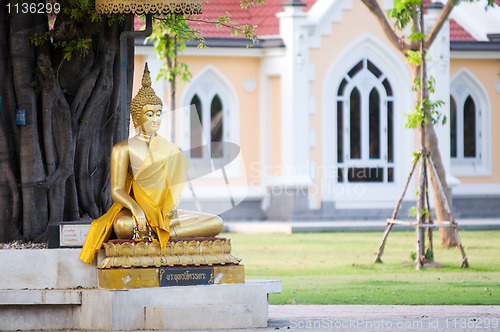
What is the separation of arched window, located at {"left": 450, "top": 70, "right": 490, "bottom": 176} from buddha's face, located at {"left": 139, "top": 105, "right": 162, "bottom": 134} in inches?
803

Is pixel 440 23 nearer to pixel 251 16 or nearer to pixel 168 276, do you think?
pixel 168 276

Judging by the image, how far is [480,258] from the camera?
18359 millimetres

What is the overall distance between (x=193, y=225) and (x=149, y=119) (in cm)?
110

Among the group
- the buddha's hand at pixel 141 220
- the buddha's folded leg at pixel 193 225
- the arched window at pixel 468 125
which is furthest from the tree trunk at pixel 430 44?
the arched window at pixel 468 125

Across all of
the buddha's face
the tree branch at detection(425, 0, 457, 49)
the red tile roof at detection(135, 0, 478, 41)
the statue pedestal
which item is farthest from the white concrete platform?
the red tile roof at detection(135, 0, 478, 41)

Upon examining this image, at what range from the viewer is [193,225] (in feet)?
33.1

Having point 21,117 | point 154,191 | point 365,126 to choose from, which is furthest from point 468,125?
point 154,191

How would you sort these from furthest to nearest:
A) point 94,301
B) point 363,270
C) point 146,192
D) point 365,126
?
1. point 365,126
2. point 363,270
3. point 146,192
4. point 94,301

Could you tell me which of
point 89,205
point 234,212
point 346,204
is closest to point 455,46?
point 346,204

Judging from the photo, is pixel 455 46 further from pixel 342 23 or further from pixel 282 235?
pixel 282 235

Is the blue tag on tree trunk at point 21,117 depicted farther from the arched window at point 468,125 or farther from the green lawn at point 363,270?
the arched window at point 468,125

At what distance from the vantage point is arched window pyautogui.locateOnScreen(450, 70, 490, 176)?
29594 mm

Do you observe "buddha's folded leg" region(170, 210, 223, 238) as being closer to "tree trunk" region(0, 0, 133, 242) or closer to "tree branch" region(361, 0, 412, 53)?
"tree trunk" region(0, 0, 133, 242)

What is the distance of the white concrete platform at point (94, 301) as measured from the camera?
9555 mm
